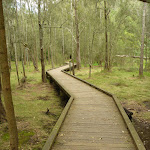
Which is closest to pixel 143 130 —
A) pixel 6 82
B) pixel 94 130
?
pixel 94 130

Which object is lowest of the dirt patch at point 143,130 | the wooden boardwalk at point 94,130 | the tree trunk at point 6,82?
the dirt patch at point 143,130

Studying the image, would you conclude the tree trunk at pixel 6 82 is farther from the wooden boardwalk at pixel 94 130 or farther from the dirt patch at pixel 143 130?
the dirt patch at pixel 143 130

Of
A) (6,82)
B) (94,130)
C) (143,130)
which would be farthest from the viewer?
(143,130)

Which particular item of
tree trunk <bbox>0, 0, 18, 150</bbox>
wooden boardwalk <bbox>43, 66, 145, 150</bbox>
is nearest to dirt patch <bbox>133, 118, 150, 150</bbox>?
wooden boardwalk <bbox>43, 66, 145, 150</bbox>

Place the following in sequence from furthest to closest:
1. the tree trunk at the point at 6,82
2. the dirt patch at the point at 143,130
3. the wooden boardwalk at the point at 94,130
A: the dirt patch at the point at 143,130 → the wooden boardwalk at the point at 94,130 → the tree trunk at the point at 6,82

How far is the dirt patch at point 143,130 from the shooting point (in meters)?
4.27

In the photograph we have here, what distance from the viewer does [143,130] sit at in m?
4.90

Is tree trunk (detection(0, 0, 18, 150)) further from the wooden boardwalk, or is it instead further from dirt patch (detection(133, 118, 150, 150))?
dirt patch (detection(133, 118, 150, 150))

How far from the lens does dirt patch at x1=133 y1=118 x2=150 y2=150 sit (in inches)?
168

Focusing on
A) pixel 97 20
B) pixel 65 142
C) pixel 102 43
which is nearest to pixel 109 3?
pixel 97 20

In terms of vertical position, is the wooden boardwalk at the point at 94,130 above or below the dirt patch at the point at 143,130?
above

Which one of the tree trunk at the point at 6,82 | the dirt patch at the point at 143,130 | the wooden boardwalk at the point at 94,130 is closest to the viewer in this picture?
the tree trunk at the point at 6,82

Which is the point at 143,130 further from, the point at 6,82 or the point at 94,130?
the point at 6,82

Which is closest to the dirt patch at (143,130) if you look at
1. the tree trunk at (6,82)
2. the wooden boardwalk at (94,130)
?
the wooden boardwalk at (94,130)
